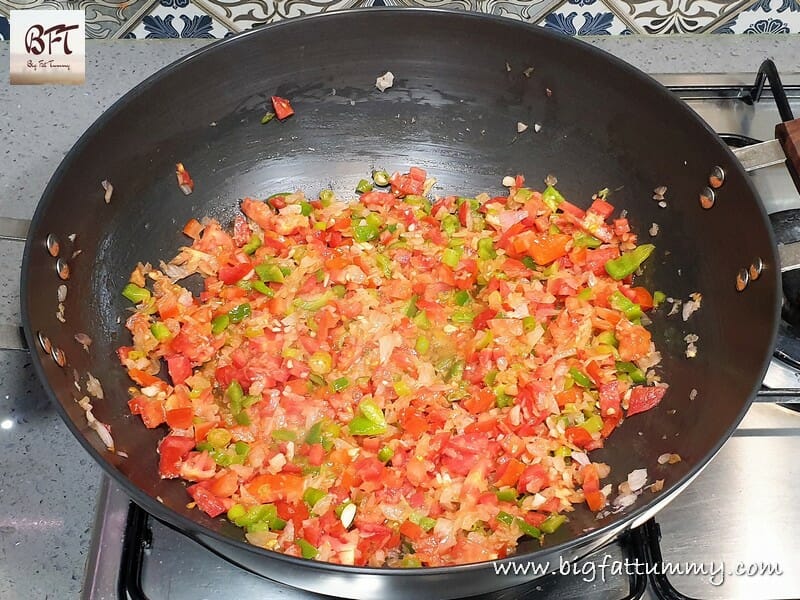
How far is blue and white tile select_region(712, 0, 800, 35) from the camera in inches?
81.6

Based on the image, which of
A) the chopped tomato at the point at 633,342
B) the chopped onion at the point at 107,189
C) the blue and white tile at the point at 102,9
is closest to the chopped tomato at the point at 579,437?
the chopped tomato at the point at 633,342

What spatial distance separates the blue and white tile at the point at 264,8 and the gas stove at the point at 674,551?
1278 mm

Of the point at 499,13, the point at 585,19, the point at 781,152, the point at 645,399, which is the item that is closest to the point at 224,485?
the point at 645,399

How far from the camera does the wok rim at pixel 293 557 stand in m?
1.01

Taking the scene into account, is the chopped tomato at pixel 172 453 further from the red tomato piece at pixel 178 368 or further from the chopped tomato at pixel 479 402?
the chopped tomato at pixel 479 402

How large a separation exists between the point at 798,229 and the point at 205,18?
1.60 metres

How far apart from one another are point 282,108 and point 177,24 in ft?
1.81

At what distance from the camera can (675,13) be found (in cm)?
208

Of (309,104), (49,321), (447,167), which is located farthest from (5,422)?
(447,167)

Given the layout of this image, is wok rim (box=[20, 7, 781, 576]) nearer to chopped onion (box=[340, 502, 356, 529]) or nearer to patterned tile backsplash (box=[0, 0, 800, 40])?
chopped onion (box=[340, 502, 356, 529])

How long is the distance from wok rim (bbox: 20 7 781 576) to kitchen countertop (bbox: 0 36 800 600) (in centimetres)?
37

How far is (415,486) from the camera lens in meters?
1.43

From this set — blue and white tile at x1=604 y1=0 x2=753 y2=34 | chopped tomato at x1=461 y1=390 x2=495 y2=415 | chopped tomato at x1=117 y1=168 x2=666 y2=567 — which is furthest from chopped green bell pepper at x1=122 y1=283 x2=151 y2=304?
blue and white tile at x1=604 y1=0 x2=753 y2=34

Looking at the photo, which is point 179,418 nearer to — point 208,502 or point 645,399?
point 208,502
